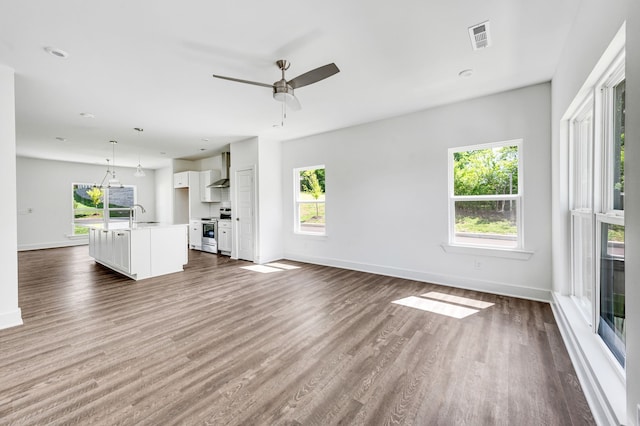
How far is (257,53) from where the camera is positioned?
260 centimetres

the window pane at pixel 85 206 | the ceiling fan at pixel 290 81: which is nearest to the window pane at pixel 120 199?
the window pane at pixel 85 206

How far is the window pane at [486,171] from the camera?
12.0 feet

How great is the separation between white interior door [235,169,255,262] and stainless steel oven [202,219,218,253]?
1193 mm

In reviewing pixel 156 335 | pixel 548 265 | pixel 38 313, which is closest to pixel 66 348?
pixel 156 335

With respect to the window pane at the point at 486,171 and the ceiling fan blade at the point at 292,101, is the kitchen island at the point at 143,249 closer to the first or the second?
the ceiling fan blade at the point at 292,101

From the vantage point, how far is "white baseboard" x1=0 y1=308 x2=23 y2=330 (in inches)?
111

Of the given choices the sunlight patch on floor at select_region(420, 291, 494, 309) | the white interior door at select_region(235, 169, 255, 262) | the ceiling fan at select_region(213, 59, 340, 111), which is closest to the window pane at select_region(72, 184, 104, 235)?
the white interior door at select_region(235, 169, 255, 262)

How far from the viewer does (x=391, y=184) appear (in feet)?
15.2

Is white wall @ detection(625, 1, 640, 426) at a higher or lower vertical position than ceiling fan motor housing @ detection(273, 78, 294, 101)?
lower

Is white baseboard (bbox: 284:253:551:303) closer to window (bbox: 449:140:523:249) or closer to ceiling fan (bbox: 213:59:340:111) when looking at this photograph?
window (bbox: 449:140:523:249)

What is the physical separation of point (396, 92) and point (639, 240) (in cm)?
295

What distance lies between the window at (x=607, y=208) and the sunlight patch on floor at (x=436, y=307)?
102 cm

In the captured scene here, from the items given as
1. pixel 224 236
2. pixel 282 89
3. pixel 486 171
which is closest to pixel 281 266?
pixel 224 236

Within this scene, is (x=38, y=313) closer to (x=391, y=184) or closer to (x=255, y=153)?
(x=255, y=153)
